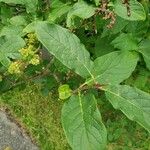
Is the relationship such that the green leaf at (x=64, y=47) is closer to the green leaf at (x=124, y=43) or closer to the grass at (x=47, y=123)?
the green leaf at (x=124, y=43)

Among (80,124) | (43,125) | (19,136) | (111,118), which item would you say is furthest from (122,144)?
(80,124)

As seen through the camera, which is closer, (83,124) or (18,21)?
(83,124)

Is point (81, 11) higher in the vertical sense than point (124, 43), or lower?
higher

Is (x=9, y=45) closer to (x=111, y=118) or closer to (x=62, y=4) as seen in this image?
(x=62, y=4)

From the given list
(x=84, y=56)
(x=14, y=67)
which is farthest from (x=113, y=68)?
(x=14, y=67)

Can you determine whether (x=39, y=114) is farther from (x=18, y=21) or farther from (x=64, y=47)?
(x=64, y=47)

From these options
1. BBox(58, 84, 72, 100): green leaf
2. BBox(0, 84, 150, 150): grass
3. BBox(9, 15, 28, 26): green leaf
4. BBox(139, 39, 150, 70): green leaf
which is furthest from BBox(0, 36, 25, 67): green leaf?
BBox(0, 84, 150, 150): grass
